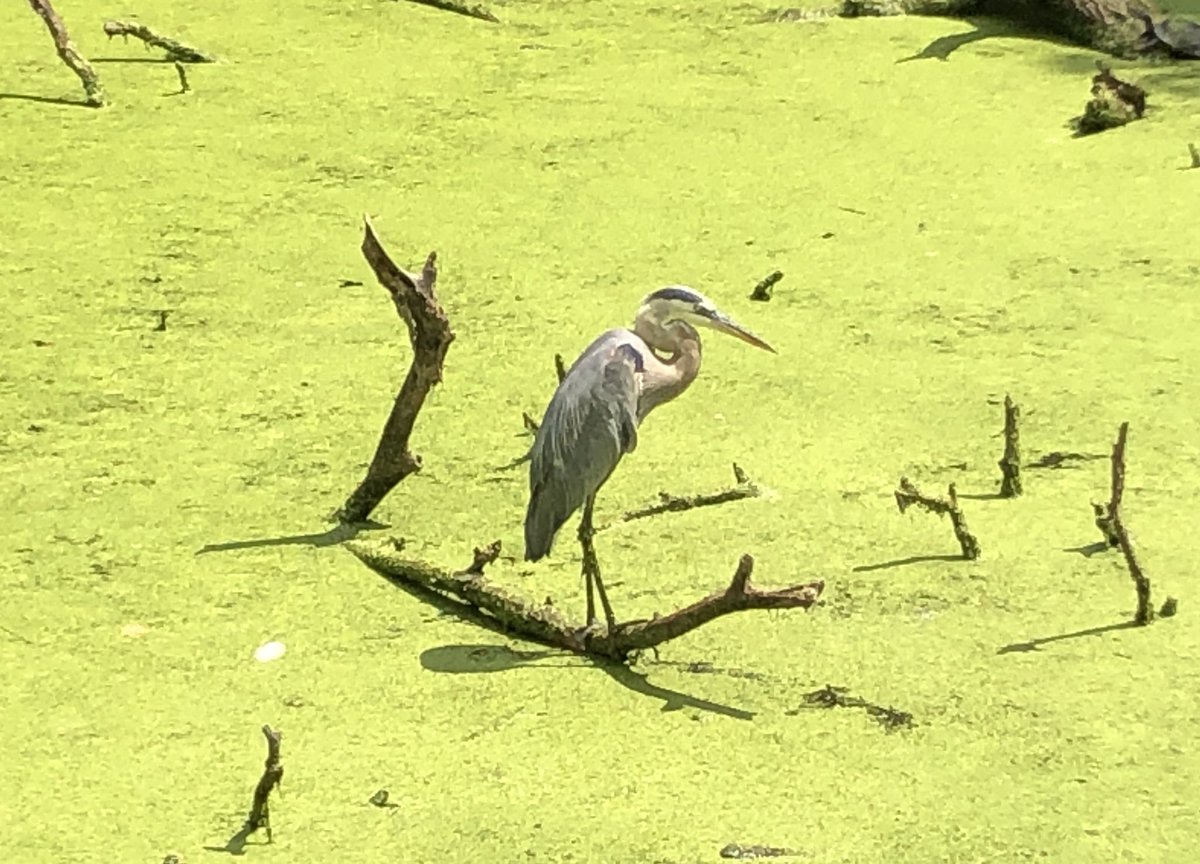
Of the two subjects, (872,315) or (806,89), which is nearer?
(872,315)

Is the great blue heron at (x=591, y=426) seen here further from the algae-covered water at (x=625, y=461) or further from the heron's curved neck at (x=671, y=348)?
the algae-covered water at (x=625, y=461)

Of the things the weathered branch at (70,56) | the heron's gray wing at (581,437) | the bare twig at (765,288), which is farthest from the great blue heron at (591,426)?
the weathered branch at (70,56)

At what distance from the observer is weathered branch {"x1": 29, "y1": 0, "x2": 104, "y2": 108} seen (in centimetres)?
364

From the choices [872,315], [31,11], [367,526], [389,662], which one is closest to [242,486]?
[367,526]

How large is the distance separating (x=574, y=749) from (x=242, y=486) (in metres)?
0.78

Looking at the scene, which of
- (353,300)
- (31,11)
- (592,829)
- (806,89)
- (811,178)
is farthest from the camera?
(31,11)

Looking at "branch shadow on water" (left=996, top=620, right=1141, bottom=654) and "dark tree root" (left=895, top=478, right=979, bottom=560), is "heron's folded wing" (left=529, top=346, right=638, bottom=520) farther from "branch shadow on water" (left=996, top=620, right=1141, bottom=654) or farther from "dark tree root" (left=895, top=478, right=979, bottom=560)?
"branch shadow on water" (left=996, top=620, right=1141, bottom=654)

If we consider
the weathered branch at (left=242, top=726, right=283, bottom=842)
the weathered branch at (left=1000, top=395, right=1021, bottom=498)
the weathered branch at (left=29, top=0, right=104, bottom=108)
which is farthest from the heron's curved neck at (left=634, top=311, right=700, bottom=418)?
the weathered branch at (left=29, top=0, right=104, bottom=108)

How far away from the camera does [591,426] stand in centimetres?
225

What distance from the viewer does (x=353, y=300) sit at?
10.4 ft

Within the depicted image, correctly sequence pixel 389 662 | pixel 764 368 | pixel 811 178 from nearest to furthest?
pixel 389 662 < pixel 764 368 < pixel 811 178

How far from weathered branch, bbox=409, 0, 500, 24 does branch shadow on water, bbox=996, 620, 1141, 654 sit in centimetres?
262

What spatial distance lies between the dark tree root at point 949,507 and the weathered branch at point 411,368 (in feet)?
1.83

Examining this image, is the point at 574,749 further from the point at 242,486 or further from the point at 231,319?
the point at 231,319
